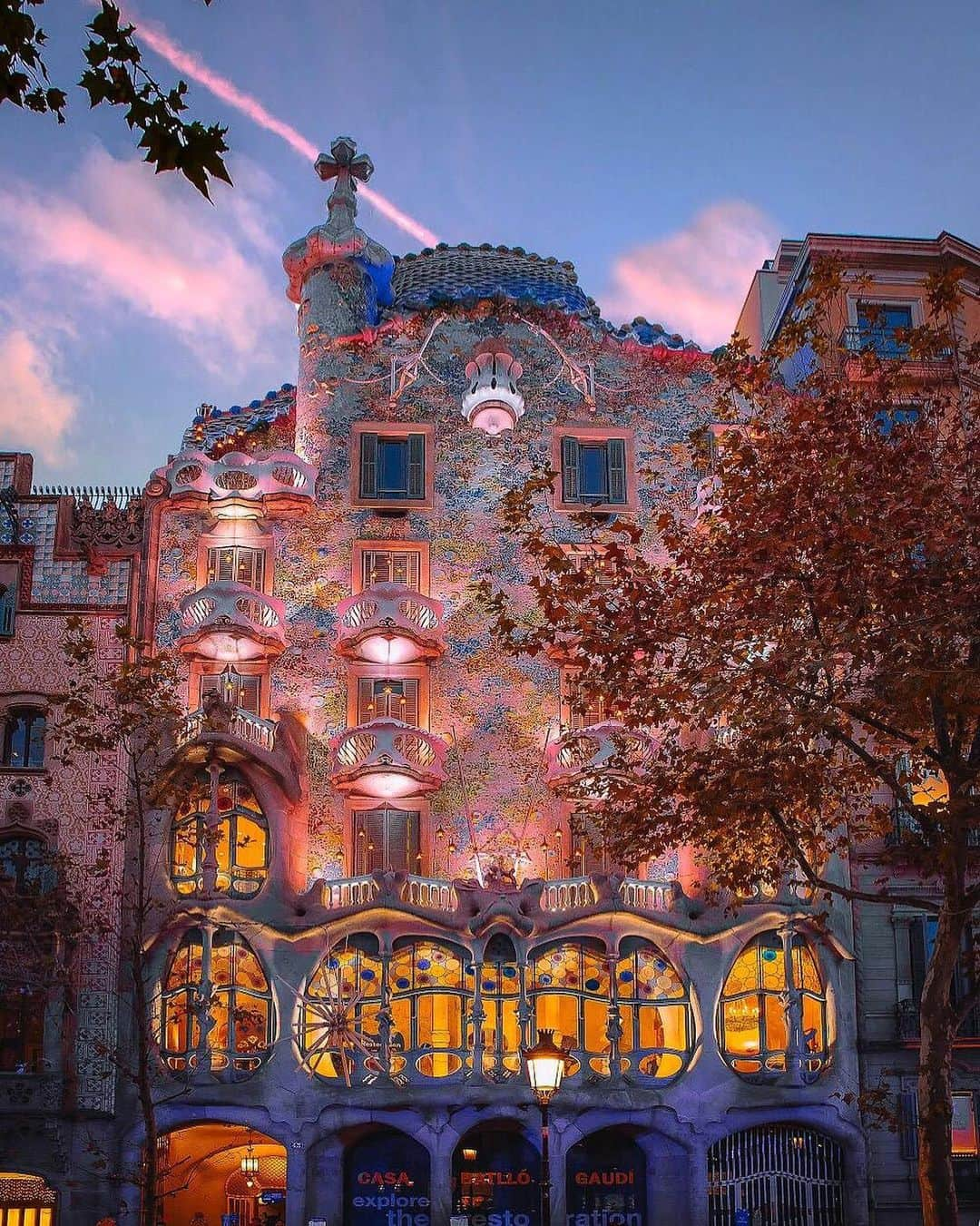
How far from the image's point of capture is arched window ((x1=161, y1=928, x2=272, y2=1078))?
1265 inches

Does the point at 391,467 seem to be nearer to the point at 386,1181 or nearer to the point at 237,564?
the point at 237,564

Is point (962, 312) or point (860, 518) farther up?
point (962, 312)

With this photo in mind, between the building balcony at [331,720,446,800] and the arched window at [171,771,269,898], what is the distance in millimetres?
2088

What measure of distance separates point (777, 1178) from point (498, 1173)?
557cm

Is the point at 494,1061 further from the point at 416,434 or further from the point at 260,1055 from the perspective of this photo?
the point at 416,434

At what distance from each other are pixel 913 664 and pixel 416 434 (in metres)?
20.5

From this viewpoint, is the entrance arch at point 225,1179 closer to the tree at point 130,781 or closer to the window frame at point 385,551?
the tree at point 130,781

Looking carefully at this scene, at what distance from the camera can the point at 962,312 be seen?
40.8 metres

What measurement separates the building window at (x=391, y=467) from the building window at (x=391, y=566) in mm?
1232

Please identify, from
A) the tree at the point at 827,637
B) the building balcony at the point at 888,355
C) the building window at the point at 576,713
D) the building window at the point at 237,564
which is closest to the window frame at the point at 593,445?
the building window at the point at 576,713

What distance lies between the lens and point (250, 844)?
34.0 meters

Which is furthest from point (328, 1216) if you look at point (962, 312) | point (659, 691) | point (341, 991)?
point (962, 312)

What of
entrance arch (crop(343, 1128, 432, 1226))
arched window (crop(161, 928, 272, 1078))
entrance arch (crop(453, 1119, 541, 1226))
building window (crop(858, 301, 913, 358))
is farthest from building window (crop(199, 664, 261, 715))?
building window (crop(858, 301, 913, 358))

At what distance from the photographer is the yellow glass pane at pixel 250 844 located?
3384cm
